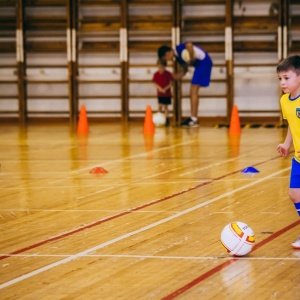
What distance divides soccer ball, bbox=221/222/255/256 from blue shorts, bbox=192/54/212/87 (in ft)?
35.9

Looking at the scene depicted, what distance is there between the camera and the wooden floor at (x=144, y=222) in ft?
15.3

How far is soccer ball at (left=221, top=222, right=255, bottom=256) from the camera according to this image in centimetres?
527

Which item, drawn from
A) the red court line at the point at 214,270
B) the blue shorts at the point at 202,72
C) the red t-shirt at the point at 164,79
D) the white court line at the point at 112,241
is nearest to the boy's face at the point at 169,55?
the blue shorts at the point at 202,72

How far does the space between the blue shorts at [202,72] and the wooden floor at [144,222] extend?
11.7ft

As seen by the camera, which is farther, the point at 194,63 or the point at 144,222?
the point at 194,63

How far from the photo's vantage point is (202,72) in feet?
53.2

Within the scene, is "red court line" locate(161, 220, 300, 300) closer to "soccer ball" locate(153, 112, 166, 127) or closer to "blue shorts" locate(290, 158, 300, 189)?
"blue shorts" locate(290, 158, 300, 189)

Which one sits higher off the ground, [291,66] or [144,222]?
[291,66]

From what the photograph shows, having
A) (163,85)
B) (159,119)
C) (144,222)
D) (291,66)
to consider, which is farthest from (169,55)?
(291,66)

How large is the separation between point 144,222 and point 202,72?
9.83 meters

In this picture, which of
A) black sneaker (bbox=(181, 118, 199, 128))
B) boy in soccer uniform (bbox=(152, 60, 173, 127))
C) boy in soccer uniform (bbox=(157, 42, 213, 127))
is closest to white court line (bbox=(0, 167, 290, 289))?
boy in soccer uniform (bbox=(157, 42, 213, 127))

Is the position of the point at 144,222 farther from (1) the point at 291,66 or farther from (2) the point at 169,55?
(2) the point at 169,55

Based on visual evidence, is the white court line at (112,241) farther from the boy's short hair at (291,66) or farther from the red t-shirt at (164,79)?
the red t-shirt at (164,79)

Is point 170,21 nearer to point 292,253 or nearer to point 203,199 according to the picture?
point 203,199
